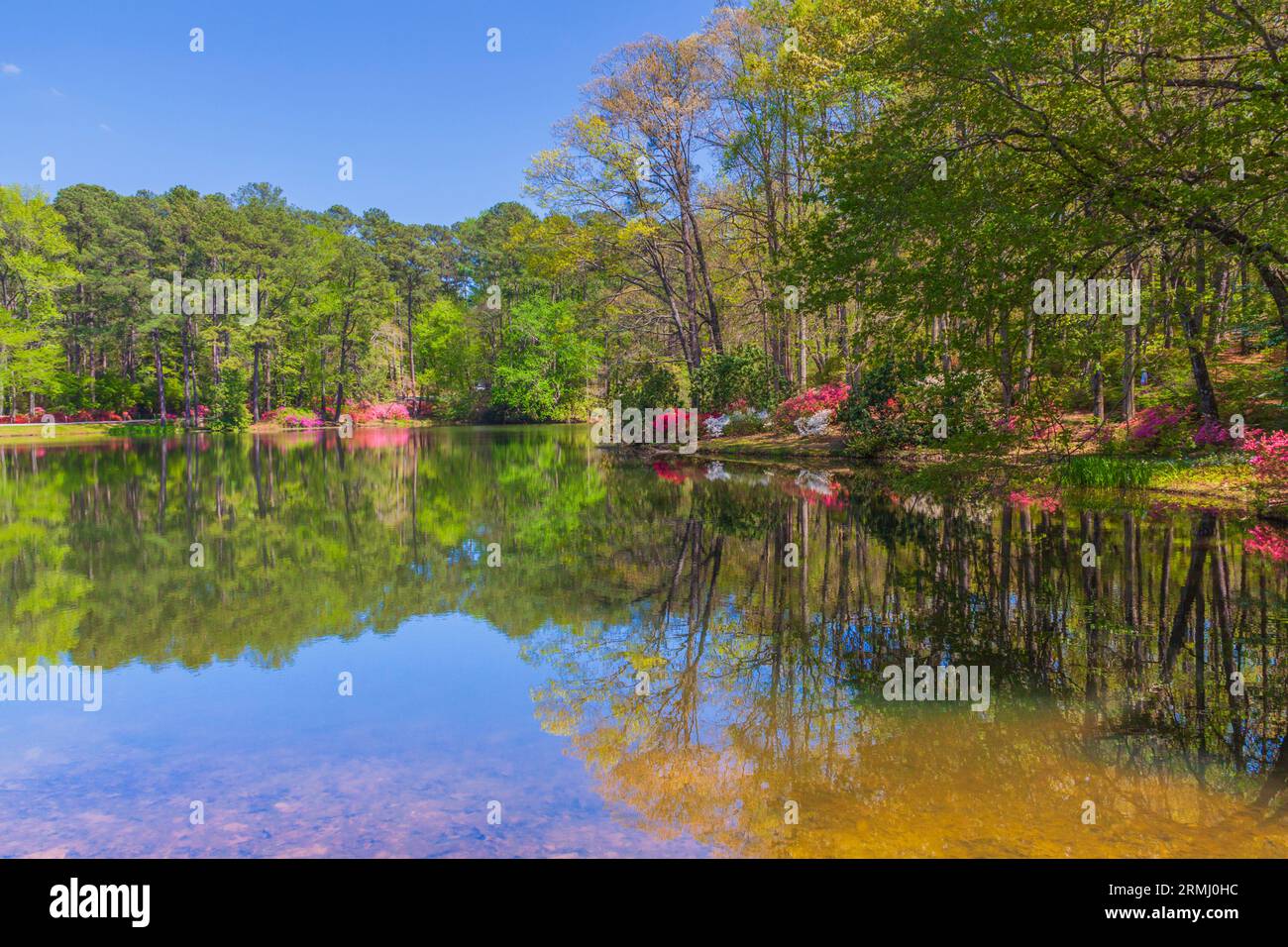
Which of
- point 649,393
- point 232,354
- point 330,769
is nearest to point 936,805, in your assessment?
point 330,769

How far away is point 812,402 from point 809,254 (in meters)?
15.2

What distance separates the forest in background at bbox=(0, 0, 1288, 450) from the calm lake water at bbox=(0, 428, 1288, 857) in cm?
286

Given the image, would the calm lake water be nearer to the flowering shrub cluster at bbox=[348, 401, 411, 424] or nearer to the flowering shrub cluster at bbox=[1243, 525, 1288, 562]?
the flowering shrub cluster at bbox=[1243, 525, 1288, 562]

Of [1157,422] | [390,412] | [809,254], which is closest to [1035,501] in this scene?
[1157,422]

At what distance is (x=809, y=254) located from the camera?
12.9 metres

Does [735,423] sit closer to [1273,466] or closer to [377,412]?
[1273,466]

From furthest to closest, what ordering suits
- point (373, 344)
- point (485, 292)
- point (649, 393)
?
1. point (485, 292)
2. point (373, 344)
3. point (649, 393)

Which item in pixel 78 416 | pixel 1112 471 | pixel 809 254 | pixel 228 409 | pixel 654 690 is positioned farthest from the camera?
pixel 78 416
